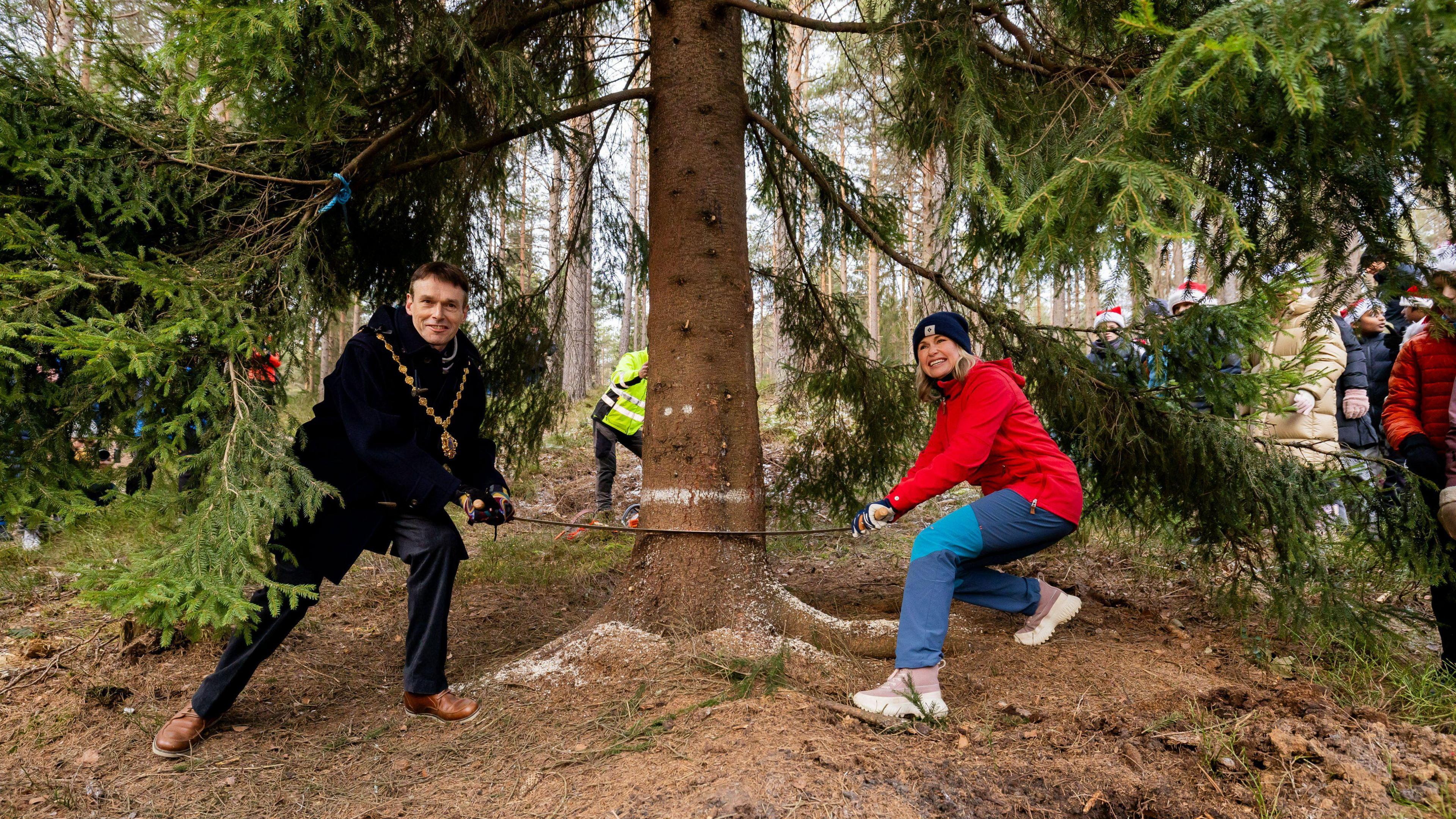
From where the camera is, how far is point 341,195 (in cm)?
338

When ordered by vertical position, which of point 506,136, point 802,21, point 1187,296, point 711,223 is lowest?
point 1187,296

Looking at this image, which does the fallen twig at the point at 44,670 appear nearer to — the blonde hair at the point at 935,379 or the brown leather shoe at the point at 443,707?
the brown leather shoe at the point at 443,707

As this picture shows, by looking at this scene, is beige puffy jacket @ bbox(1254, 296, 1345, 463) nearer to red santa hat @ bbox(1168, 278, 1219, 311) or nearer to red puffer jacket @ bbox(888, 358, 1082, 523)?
red santa hat @ bbox(1168, 278, 1219, 311)

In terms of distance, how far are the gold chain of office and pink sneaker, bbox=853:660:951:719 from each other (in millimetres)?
2094

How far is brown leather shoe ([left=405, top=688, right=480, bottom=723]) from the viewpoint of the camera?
10.4 ft

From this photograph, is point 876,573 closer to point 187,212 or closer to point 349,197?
point 349,197

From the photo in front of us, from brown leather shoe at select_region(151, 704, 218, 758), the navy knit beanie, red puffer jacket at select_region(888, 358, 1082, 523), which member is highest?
the navy knit beanie

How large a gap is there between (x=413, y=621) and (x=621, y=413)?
3.83m

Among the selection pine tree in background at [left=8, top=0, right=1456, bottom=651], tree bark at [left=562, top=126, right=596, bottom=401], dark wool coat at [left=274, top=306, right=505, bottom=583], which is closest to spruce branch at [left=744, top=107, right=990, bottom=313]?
pine tree in background at [left=8, top=0, right=1456, bottom=651]

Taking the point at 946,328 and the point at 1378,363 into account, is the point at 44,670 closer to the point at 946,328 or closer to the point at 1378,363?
the point at 946,328

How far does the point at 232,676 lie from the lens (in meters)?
3.06

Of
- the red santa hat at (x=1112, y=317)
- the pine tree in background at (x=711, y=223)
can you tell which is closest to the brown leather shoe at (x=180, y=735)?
the pine tree in background at (x=711, y=223)

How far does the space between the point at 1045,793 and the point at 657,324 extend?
2.62 meters

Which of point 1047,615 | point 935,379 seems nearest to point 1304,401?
point 1047,615
